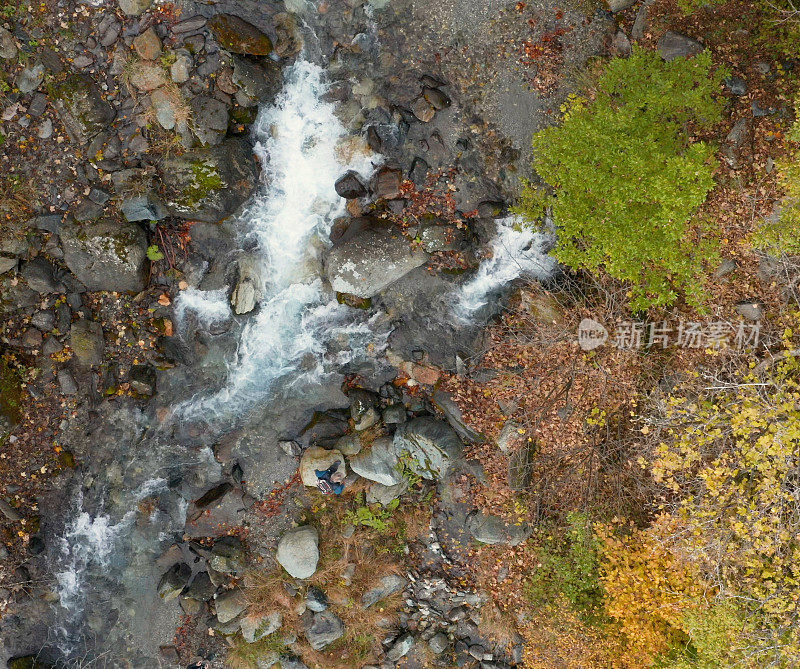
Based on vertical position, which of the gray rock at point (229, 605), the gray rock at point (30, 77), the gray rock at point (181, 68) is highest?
the gray rock at point (181, 68)

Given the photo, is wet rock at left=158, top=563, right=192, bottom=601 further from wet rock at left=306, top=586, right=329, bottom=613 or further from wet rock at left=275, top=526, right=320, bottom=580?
wet rock at left=306, top=586, right=329, bottom=613

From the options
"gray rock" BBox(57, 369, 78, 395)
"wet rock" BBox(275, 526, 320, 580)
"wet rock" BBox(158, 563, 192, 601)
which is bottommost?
"wet rock" BBox(158, 563, 192, 601)

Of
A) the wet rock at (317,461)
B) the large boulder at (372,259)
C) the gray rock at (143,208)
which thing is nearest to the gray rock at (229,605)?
the wet rock at (317,461)

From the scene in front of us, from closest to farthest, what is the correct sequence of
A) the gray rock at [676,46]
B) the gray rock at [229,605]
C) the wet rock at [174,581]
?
the gray rock at [676,46] → the wet rock at [174,581] → the gray rock at [229,605]

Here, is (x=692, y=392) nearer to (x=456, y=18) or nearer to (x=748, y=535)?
(x=748, y=535)

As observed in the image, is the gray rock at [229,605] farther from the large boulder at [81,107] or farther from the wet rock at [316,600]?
the large boulder at [81,107]

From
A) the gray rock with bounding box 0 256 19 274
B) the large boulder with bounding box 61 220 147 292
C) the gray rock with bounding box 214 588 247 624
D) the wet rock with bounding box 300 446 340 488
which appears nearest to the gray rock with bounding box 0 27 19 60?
the large boulder with bounding box 61 220 147 292

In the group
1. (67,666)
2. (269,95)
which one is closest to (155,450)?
(67,666)
